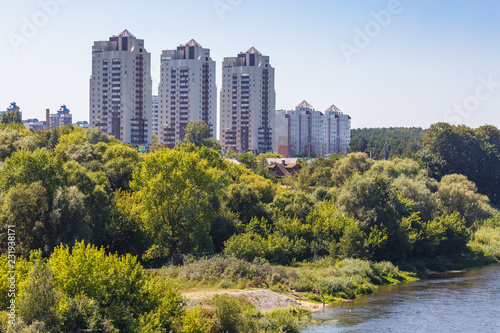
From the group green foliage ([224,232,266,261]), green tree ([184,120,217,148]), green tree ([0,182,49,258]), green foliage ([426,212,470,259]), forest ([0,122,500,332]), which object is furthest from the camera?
green tree ([184,120,217,148])

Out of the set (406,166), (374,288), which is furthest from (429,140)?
(374,288)

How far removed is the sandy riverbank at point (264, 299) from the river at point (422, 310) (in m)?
2.21

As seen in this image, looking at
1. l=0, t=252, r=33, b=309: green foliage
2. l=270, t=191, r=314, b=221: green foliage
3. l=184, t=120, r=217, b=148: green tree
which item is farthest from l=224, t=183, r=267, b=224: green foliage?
l=184, t=120, r=217, b=148: green tree

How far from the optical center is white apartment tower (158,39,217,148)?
184750 mm

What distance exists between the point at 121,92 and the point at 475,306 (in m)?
136

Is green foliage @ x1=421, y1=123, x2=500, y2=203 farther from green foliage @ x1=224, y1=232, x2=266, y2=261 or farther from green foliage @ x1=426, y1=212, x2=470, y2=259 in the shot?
green foliage @ x1=224, y1=232, x2=266, y2=261

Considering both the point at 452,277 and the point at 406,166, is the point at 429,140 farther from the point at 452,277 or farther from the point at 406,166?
the point at 452,277

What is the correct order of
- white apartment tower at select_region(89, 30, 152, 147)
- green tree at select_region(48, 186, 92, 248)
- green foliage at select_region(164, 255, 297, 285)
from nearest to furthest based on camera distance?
1. green tree at select_region(48, 186, 92, 248)
2. green foliage at select_region(164, 255, 297, 285)
3. white apartment tower at select_region(89, 30, 152, 147)

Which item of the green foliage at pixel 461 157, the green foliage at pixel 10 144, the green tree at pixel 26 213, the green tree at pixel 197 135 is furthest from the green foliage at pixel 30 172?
the green foliage at pixel 461 157

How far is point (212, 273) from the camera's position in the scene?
54.3 metres

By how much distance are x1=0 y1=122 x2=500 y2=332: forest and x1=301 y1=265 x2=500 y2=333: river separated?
3.76m

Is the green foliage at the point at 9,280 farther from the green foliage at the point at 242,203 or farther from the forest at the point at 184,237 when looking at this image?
the green foliage at the point at 242,203

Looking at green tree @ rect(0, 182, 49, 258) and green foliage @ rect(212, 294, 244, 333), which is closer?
green foliage @ rect(212, 294, 244, 333)

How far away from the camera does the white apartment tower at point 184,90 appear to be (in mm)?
184750
